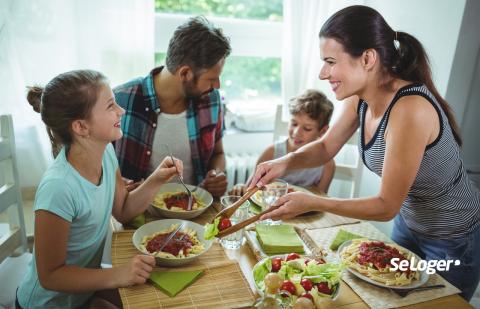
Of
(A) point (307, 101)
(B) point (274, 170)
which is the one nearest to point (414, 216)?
(B) point (274, 170)

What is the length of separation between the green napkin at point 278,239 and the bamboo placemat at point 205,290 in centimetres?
13

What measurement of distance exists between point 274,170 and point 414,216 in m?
0.54

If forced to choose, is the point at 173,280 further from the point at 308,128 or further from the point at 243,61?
the point at 243,61

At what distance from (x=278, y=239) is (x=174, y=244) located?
0.34m

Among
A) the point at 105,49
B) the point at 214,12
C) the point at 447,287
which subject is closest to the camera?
the point at 447,287

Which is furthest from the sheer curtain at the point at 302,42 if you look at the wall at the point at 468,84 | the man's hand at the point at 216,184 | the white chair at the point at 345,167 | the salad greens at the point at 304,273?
the salad greens at the point at 304,273

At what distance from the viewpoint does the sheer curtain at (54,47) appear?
2.10m

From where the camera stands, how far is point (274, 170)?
158 cm

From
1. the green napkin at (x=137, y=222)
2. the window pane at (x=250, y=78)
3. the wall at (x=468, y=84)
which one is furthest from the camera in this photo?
the window pane at (x=250, y=78)

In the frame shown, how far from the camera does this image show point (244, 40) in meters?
2.87

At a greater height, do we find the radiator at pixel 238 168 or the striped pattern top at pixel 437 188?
the striped pattern top at pixel 437 188

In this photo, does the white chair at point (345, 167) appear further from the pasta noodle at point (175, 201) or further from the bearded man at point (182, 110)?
the pasta noodle at point (175, 201)

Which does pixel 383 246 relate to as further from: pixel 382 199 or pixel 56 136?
pixel 56 136

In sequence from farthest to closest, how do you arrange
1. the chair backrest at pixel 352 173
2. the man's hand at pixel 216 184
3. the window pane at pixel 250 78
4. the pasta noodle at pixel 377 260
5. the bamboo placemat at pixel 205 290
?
the window pane at pixel 250 78, the chair backrest at pixel 352 173, the man's hand at pixel 216 184, the pasta noodle at pixel 377 260, the bamboo placemat at pixel 205 290
